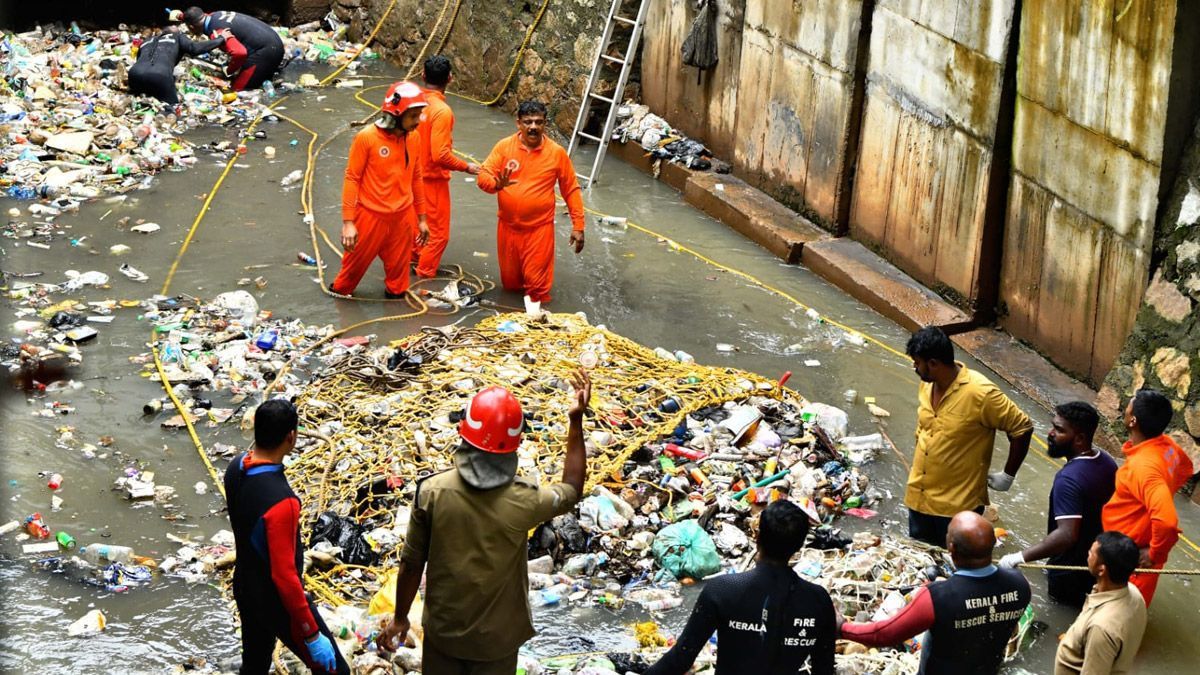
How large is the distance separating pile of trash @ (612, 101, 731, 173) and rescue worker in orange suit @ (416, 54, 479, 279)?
304 cm

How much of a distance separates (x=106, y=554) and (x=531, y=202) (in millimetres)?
3869

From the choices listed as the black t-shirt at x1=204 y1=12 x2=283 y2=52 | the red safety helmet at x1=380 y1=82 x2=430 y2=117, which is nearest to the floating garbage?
the red safety helmet at x1=380 y1=82 x2=430 y2=117

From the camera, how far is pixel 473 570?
4395 millimetres

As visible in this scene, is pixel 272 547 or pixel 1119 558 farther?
pixel 272 547

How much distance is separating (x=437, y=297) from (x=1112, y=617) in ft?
19.0

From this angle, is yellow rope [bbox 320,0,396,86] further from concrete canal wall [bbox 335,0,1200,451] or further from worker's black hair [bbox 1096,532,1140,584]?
worker's black hair [bbox 1096,532,1140,584]

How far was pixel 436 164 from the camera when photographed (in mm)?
9547

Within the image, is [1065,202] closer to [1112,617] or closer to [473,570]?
[1112,617]

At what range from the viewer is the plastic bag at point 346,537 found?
6.31 m

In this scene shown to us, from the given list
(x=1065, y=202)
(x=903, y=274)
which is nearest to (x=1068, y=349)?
(x=1065, y=202)

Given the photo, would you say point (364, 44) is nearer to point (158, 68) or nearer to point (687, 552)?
point (158, 68)

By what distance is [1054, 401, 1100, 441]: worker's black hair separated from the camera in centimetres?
587

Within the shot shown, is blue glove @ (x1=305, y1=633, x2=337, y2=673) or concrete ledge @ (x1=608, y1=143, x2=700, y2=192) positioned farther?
concrete ledge @ (x1=608, y1=143, x2=700, y2=192)

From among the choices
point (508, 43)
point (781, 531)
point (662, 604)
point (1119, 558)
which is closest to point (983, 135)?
point (662, 604)
